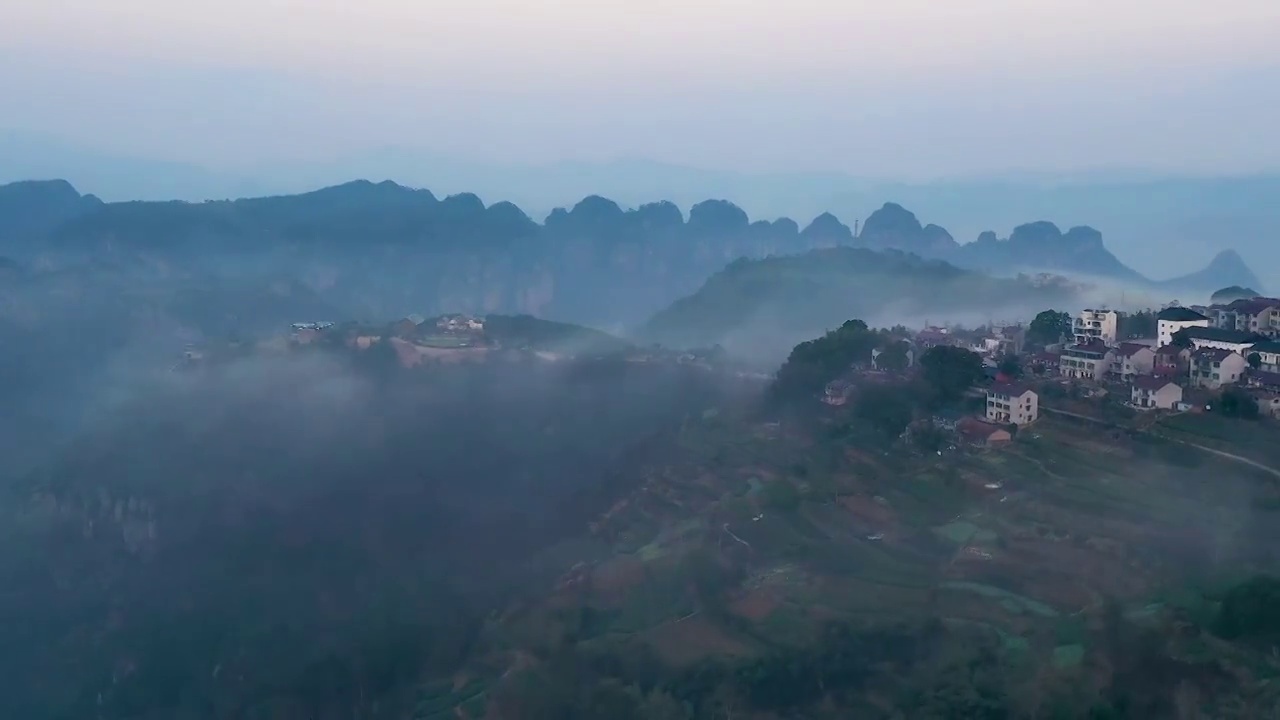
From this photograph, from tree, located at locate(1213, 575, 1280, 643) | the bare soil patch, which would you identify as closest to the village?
tree, located at locate(1213, 575, 1280, 643)

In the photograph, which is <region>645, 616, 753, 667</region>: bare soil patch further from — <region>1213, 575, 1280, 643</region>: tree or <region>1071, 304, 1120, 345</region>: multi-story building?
<region>1071, 304, 1120, 345</region>: multi-story building

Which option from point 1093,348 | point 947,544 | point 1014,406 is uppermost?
point 1093,348

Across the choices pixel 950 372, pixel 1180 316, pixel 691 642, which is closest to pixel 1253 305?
pixel 1180 316

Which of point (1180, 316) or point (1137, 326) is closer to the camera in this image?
point (1180, 316)

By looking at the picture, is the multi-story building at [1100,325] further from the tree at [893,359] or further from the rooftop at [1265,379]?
the rooftop at [1265,379]

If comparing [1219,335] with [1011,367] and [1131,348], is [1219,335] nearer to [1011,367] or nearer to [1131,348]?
[1131,348]

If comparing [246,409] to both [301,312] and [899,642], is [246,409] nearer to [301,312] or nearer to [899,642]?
[899,642]

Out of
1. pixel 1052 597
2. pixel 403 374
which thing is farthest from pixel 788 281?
pixel 1052 597
